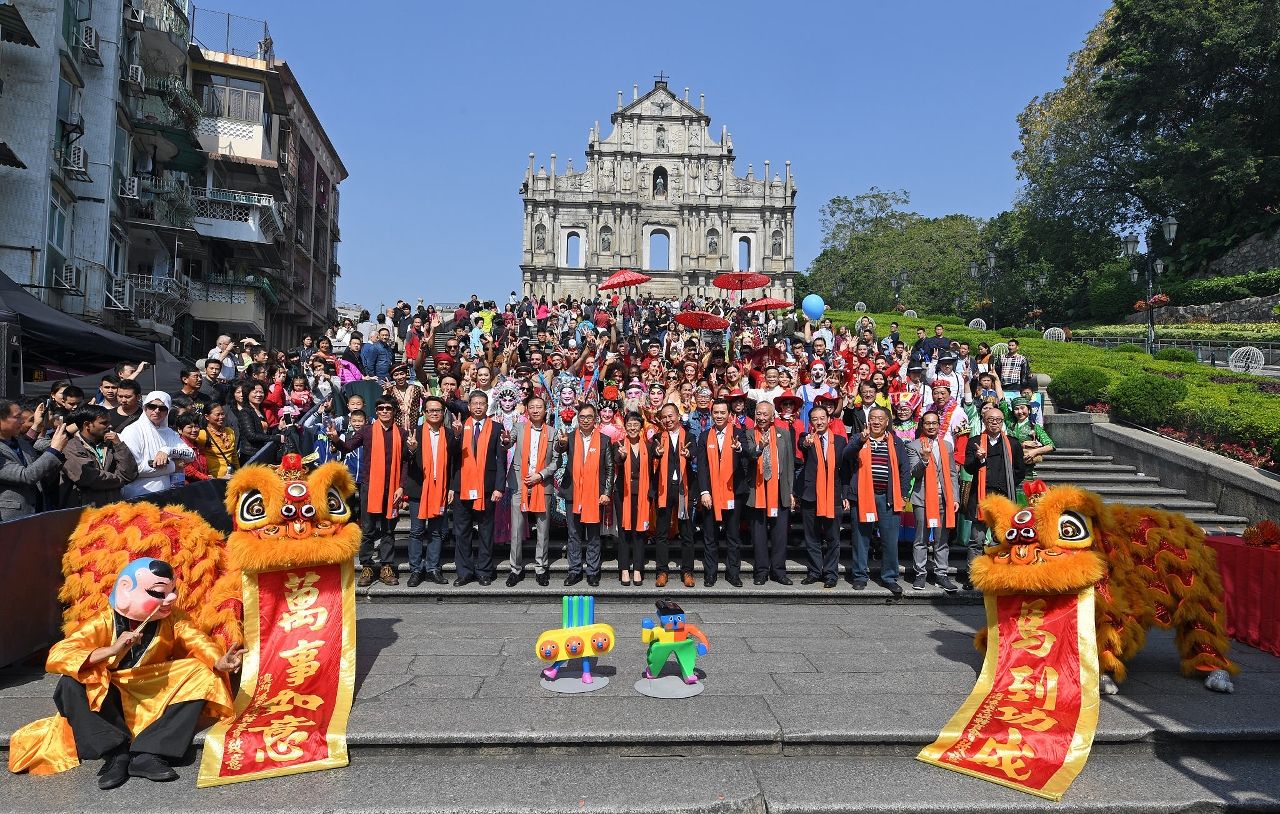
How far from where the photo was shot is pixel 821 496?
846 centimetres

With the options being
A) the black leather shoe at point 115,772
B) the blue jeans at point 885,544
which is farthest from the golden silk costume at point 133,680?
the blue jeans at point 885,544

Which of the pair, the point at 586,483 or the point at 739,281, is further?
the point at 739,281

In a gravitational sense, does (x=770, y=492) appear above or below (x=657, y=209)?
below

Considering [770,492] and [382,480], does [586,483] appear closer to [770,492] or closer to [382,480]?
[770,492]

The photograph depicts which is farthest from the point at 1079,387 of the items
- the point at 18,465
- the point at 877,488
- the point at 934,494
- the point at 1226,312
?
the point at 1226,312

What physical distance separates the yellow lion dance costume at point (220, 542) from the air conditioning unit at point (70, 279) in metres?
17.3

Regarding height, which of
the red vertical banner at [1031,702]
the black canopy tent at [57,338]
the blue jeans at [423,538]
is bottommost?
the red vertical banner at [1031,702]

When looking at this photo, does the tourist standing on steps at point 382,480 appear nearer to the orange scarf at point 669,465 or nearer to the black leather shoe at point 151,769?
Result: the orange scarf at point 669,465

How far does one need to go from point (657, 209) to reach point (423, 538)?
62461 mm

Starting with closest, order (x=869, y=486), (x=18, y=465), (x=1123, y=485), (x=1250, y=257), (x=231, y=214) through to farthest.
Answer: (x=18, y=465), (x=869, y=486), (x=1123, y=485), (x=231, y=214), (x=1250, y=257)

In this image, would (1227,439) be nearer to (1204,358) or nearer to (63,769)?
(1204,358)

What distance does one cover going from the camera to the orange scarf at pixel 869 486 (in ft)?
27.3

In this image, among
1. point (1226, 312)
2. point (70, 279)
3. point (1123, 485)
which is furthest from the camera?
point (1226, 312)

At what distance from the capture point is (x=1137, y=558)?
5.89m
